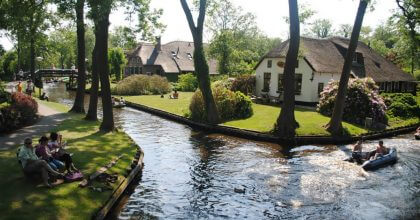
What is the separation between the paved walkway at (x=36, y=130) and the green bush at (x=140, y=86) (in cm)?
2448

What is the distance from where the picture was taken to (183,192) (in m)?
17.2

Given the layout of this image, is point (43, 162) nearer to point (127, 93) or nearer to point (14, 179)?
point (14, 179)

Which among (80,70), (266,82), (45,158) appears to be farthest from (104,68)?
(266,82)

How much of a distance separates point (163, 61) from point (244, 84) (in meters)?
31.9

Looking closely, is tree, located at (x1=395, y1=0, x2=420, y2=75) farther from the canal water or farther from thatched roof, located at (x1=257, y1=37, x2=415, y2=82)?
thatched roof, located at (x1=257, y1=37, x2=415, y2=82)

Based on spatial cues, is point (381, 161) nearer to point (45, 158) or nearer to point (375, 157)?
point (375, 157)

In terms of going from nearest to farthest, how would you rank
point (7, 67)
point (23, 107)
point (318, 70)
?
point (23, 107)
point (318, 70)
point (7, 67)

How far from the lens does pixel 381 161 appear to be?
22156mm

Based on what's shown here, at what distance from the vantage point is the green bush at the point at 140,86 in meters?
56.7

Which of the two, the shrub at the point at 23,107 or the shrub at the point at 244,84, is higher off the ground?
the shrub at the point at 244,84

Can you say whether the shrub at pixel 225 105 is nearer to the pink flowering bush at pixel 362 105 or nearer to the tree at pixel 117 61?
the pink flowering bush at pixel 362 105

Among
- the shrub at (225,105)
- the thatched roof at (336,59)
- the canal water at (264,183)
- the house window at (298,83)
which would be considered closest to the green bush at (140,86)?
the thatched roof at (336,59)

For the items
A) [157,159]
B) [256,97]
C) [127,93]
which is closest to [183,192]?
[157,159]

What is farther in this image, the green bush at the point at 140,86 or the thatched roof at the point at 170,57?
the thatched roof at the point at 170,57
